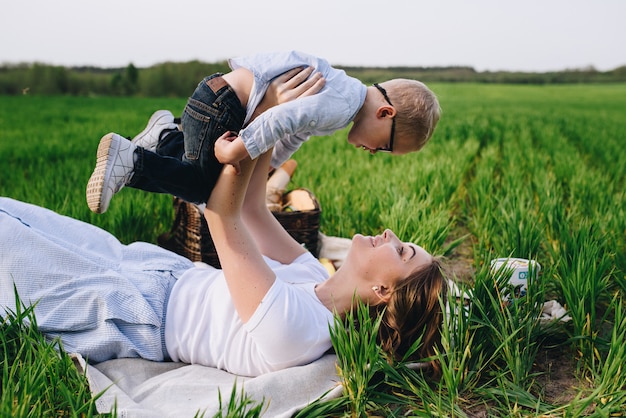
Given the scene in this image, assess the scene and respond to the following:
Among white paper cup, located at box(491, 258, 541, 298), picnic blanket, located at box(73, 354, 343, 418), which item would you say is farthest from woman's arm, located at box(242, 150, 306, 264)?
white paper cup, located at box(491, 258, 541, 298)

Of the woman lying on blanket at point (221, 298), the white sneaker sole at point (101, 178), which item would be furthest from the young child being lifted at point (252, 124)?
the woman lying on blanket at point (221, 298)

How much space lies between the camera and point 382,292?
222cm

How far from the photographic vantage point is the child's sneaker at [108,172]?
193 centimetres

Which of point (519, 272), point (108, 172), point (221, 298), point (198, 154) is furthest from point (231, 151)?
point (519, 272)

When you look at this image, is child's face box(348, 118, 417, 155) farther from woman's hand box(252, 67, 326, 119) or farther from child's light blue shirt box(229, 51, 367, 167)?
woman's hand box(252, 67, 326, 119)

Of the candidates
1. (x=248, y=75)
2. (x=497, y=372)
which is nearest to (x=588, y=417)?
(x=497, y=372)

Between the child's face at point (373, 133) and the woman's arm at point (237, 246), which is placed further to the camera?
the child's face at point (373, 133)

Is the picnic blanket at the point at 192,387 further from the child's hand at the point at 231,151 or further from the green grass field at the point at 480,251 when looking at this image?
the child's hand at the point at 231,151

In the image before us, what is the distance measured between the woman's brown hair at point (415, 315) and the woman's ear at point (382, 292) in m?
0.02

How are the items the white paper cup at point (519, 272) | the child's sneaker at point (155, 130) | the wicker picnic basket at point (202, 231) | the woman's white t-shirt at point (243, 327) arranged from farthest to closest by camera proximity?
the wicker picnic basket at point (202, 231)
the child's sneaker at point (155, 130)
the white paper cup at point (519, 272)
the woman's white t-shirt at point (243, 327)

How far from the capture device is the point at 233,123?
90.2 inches

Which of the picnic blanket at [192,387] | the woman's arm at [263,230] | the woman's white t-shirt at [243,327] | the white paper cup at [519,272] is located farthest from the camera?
the woman's arm at [263,230]

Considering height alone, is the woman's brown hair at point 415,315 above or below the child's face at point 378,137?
below

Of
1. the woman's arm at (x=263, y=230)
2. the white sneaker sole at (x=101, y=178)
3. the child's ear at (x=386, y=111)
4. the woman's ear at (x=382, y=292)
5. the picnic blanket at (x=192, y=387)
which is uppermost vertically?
the child's ear at (x=386, y=111)
